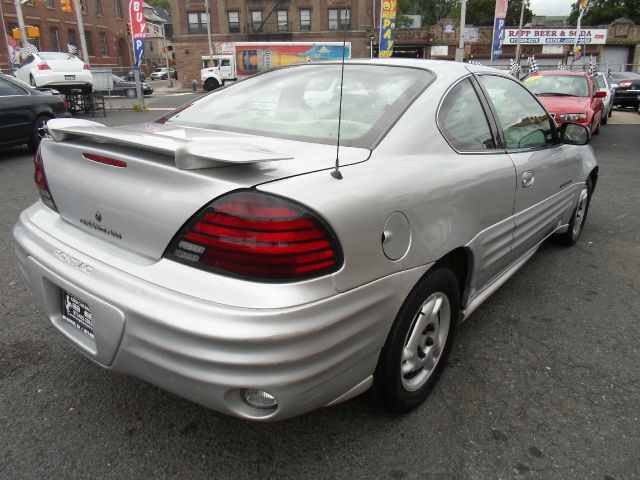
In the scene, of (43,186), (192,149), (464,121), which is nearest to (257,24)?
(464,121)

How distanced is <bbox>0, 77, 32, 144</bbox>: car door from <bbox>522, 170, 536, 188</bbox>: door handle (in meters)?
8.32

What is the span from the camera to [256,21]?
47.8m

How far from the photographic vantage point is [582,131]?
3668mm

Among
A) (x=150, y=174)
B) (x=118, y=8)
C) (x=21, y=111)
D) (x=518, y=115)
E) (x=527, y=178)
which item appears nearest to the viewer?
(x=150, y=174)

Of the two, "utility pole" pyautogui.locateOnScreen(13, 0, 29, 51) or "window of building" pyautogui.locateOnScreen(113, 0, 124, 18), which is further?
"window of building" pyautogui.locateOnScreen(113, 0, 124, 18)

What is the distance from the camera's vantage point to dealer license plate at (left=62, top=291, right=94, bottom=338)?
1887 millimetres

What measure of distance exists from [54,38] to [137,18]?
3407 centimetres

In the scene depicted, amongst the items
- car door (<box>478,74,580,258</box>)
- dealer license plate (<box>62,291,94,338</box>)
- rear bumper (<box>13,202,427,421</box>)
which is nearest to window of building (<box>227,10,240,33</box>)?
car door (<box>478,74,580,258</box>)

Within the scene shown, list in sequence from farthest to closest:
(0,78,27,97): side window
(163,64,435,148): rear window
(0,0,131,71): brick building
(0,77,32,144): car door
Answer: (0,0,131,71): brick building
(0,78,27,97): side window
(0,77,32,144): car door
(163,64,435,148): rear window

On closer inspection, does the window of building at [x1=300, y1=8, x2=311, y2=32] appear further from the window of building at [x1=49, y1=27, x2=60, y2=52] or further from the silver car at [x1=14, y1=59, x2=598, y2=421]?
the silver car at [x1=14, y1=59, x2=598, y2=421]

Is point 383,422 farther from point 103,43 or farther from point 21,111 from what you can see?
point 103,43

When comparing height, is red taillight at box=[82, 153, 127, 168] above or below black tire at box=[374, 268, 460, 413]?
above

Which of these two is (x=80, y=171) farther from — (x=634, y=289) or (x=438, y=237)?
(x=634, y=289)

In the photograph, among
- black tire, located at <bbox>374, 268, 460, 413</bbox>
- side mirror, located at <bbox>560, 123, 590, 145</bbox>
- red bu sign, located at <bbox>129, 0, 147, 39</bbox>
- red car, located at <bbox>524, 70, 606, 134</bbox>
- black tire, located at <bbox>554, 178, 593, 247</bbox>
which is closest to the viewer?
black tire, located at <bbox>374, 268, 460, 413</bbox>
